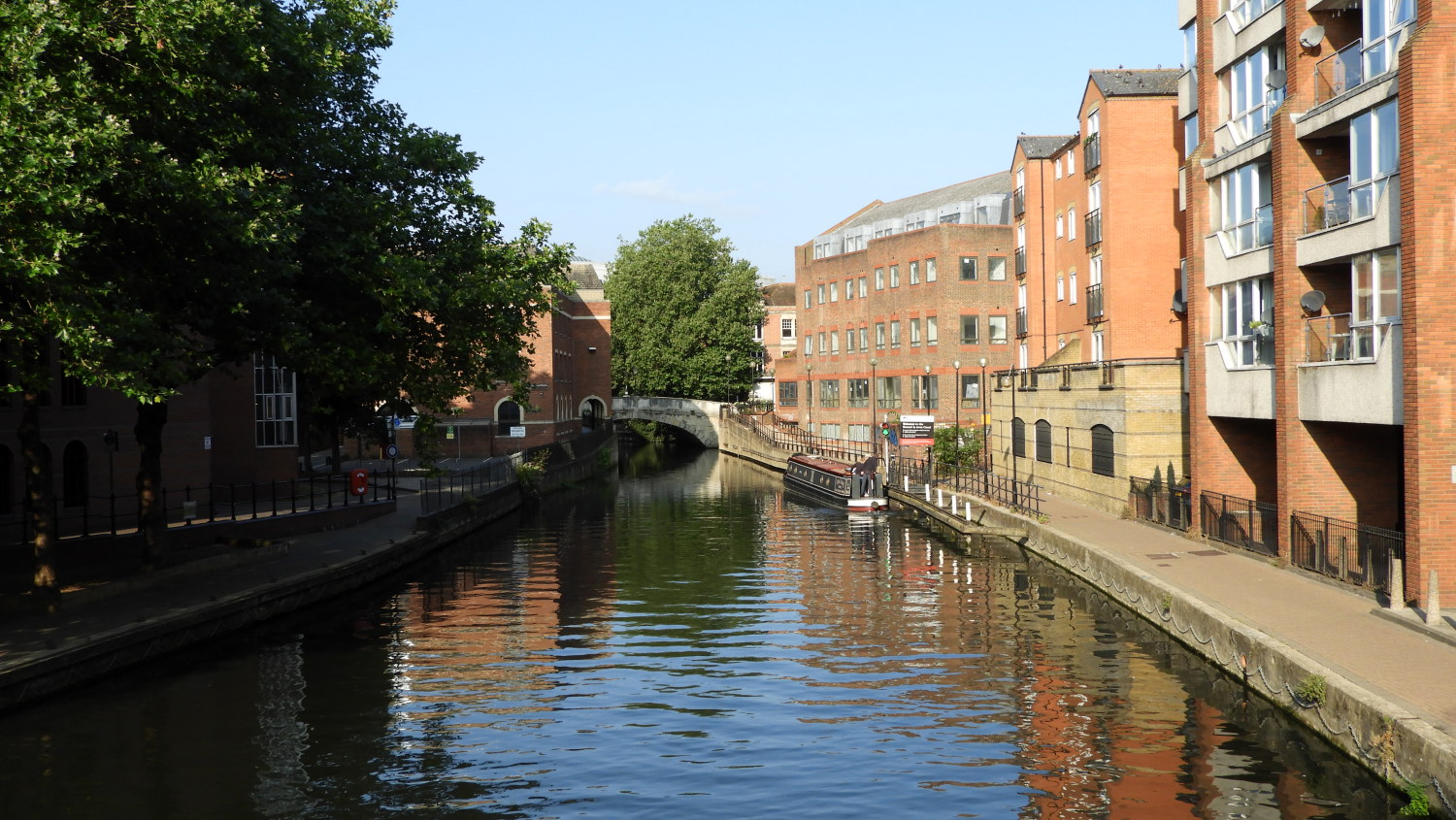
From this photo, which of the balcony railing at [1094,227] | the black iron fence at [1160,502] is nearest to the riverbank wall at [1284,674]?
the black iron fence at [1160,502]

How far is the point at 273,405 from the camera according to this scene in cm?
4309

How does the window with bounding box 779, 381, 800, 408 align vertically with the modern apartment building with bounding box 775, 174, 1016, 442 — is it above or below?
below

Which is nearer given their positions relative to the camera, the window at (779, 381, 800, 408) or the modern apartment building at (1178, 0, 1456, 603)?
the modern apartment building at (1178, 0, 1456, 603)

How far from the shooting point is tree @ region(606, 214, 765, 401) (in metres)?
91.8

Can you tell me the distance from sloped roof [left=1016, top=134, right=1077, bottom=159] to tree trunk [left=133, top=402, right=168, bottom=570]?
36198mm

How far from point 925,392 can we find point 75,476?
45970 mm

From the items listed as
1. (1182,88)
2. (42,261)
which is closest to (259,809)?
(42,261)

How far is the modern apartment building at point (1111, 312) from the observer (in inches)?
1276

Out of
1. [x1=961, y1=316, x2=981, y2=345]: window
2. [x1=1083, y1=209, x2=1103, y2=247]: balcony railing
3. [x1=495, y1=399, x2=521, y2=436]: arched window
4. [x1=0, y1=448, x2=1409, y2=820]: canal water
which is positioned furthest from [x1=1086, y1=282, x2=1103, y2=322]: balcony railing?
[x1=495, y1=399, x2=521, y2=436]: arched window

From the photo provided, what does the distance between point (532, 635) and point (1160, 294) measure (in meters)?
25.0

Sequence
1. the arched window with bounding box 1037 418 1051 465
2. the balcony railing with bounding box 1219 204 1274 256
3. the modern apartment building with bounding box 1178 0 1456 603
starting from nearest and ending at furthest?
the modern apartment building with bounding box 1178 0 1456 603 < the balcony railing with bounding box 1219 204 1274 256 < the arched window with bounding box 1037 418 1051 465

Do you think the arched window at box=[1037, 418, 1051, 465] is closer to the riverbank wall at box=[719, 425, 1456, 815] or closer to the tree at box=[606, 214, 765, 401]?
the riverbank wall at box=[719, 425, 1456, 815]

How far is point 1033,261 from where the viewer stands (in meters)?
48.2

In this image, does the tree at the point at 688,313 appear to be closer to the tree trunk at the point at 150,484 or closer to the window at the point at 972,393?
the window at the point at 972,393
